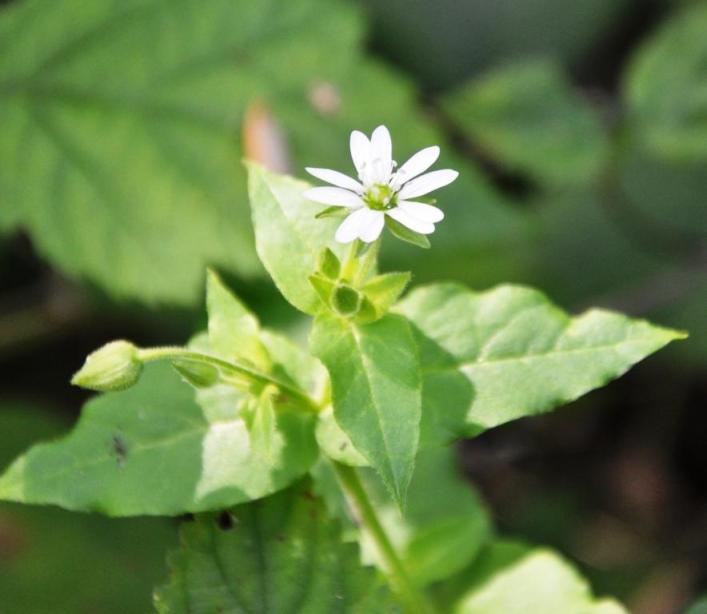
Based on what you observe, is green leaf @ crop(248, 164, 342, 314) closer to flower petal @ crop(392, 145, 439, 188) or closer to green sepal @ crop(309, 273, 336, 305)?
green sepal @ crop(309, 273, 336, 305)

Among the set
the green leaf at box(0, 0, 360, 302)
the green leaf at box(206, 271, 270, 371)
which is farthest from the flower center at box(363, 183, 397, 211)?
the green leaf at box(0, 0, 360, 302)

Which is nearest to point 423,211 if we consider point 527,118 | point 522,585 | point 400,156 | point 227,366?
point 227,366

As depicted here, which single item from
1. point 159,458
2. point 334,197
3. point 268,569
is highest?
point 334,197

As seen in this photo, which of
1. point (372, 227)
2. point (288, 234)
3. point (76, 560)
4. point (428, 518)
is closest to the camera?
point (372, 227)

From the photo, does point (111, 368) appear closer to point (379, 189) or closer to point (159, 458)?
point (159, 458)

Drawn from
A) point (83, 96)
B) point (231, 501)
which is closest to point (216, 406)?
point (231, 501)

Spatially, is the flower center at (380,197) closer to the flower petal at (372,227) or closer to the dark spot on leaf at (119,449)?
the flower petal at (372,227)
